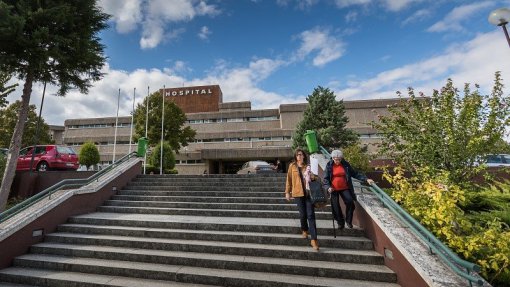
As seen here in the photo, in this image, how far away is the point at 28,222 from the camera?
5.16 meters

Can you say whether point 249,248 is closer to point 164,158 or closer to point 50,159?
point 50,159

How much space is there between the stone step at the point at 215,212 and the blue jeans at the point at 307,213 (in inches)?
50.7

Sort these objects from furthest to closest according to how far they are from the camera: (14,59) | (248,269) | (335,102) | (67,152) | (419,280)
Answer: (335,102) < (67,152) < (14,59) < (248,269) < (419,280)

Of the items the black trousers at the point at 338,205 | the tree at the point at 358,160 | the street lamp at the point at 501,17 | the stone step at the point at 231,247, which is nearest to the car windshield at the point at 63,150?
the stone step at the point at 231,247

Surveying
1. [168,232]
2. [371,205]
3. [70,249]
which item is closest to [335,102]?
[371,205]

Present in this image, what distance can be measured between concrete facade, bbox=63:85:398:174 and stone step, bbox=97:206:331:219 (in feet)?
60.4

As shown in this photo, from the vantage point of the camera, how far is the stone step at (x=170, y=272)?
3732mm

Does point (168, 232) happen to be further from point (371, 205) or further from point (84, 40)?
point (84, 40)

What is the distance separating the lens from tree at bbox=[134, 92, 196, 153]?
22.9m

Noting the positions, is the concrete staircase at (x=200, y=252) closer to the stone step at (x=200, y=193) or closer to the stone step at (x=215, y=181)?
the stone step at (x=200, y=193)

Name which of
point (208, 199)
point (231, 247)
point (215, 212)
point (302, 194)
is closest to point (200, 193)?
point (208, 199)

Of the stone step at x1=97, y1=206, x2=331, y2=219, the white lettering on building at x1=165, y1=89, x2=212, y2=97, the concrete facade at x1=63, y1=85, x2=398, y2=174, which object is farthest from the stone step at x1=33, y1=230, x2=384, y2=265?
the white lettering on building at x1=165, y1=89, x2=212, y2=97

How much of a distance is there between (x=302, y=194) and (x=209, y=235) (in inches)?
84.9

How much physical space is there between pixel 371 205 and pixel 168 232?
431 centimetres
